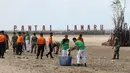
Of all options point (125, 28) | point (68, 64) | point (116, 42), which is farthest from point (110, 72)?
point (125, 28)

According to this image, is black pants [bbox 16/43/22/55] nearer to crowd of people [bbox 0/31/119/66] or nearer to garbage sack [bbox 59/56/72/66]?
crowd of people [bbox 0/31/119/66]

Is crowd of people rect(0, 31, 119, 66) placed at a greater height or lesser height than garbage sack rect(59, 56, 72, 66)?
greater

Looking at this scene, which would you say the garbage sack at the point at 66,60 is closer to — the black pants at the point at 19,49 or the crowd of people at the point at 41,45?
the crowd of people at the point at 41,45

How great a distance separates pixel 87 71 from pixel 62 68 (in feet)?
4.71

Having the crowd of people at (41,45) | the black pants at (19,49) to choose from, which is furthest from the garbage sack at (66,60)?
the black pants at (19,49)

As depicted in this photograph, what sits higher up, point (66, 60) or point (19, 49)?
point (19, 49)

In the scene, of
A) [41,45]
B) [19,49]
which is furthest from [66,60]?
[19,49]

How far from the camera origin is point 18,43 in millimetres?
28672

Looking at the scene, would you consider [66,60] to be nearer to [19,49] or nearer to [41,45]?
[41,45]

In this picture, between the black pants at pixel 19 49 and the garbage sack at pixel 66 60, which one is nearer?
the garbage sack at pixel 66 60

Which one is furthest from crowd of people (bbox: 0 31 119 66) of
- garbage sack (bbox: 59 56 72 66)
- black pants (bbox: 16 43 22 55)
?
garbage sack (bbox: 59 56 72 66)

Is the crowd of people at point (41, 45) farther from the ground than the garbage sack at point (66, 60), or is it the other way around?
the crowd of people at point (41, 45)

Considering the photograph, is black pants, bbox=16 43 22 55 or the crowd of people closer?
the crowd of people

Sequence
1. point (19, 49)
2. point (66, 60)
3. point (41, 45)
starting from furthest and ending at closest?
point (19, 49)
point (41, 45)
point (66, 60)
